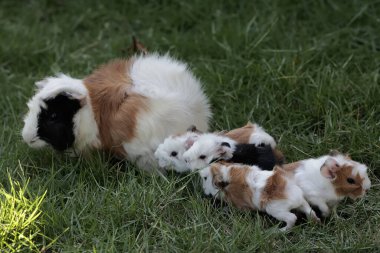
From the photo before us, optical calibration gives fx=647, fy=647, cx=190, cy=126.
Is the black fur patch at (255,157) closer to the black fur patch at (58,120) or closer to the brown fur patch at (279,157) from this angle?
the brown fur patch at (279,157)

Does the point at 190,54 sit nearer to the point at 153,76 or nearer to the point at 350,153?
the point at 153,76

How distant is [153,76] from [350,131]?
123 cm

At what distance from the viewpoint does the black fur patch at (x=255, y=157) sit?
3.40 metres

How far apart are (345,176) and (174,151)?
0.92 m

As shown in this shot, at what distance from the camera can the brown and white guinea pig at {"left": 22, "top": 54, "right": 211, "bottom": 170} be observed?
3.61 metres

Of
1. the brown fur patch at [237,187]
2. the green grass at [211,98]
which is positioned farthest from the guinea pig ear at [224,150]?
the green grass at [211,98]

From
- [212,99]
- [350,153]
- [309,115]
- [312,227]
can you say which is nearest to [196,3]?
[212,99]

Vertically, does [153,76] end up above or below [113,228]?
above

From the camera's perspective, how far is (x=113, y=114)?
3656mm

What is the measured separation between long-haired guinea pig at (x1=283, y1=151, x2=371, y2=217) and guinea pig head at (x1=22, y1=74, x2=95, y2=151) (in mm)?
1285

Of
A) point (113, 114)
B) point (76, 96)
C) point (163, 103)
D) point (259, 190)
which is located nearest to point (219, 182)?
point (259, 190)

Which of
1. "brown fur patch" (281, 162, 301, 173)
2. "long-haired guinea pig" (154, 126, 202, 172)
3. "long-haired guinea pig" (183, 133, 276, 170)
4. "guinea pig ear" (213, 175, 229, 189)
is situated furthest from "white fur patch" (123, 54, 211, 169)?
"brown fur patch" (281, 162, 301, 173)

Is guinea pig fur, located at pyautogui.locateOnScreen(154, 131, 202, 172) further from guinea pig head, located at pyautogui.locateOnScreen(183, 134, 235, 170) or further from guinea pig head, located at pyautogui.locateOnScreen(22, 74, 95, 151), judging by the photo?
guinea pig head, located at pyautogui.locateOnScreen(22, 74, 95, 151)

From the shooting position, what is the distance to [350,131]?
12.8ft
